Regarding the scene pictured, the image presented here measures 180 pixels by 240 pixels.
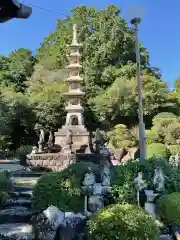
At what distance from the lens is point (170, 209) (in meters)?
7.29

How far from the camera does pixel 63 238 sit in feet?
20.7

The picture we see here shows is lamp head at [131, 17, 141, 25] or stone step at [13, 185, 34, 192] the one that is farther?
lamp head at [131, 17, 141, 25]

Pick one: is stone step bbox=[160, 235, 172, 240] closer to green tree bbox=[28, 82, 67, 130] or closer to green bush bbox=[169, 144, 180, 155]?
green bush bbox=[169, 144, 180, 155]

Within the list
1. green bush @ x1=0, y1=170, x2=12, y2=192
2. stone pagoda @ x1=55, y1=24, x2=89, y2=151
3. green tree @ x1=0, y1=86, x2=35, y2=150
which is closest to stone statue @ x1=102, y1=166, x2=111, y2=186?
green bush @ x1=0, y1=170, x2=12, y2=192

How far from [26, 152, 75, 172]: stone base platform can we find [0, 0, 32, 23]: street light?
1458 cm

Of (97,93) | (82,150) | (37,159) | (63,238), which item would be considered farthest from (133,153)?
(63,238)

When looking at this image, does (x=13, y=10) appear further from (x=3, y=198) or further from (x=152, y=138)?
(x=152, y=138)

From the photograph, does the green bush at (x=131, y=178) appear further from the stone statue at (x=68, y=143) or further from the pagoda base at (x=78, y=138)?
the pagoda base at (x=78, y=138)

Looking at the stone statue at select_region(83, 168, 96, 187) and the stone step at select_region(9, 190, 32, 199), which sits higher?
the stone statue at select_region(83, 168, 96, 187)

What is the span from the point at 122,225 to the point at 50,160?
543 inches

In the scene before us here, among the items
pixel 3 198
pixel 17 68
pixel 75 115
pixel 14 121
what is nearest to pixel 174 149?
pixel 75 115

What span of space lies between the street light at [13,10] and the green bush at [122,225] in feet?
11.1

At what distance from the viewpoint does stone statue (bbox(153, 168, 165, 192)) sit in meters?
8.30

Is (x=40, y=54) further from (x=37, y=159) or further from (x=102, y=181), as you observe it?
(x=102, y=181)
